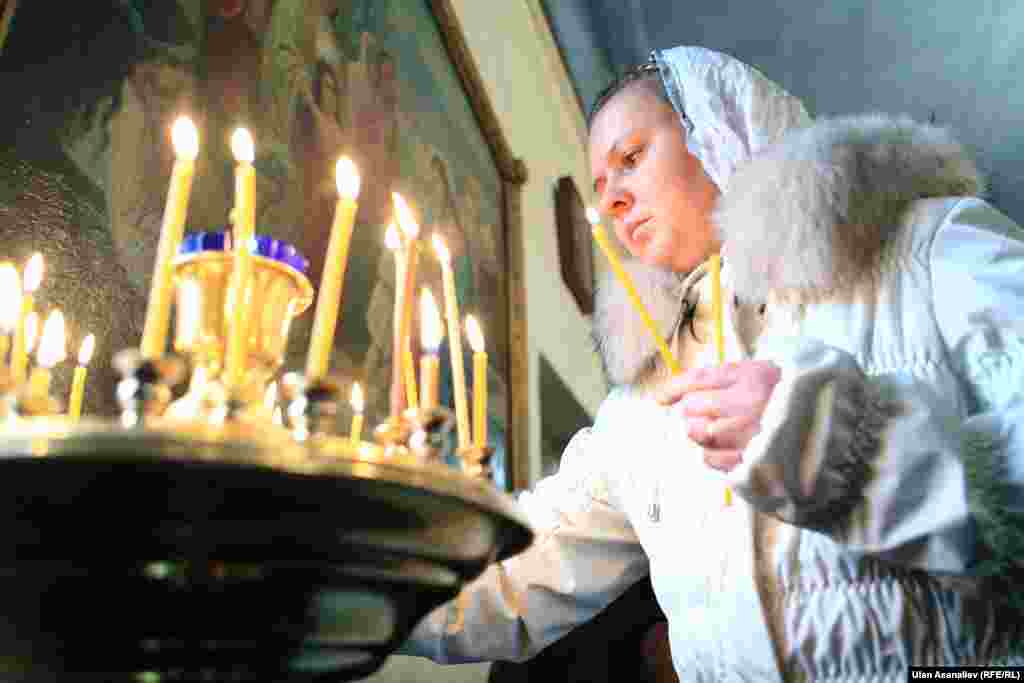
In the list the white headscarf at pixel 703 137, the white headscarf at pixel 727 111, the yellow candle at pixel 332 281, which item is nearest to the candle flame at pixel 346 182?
the yellow candle at pixel 332 281

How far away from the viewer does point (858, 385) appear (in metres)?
0.87

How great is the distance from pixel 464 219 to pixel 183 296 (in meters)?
2.03

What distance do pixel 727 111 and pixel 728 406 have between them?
908 mm

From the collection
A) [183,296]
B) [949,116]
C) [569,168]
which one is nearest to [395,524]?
[183,296]

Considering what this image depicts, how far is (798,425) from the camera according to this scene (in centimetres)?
83

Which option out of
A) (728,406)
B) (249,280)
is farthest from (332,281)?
(728,406)

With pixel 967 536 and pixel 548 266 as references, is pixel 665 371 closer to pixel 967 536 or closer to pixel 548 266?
pixel 967 536

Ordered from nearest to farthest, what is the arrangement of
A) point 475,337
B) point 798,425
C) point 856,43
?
point 798,425 → point 475,337 → point 856,43

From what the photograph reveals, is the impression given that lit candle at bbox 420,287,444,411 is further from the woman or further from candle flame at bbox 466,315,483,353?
the woman

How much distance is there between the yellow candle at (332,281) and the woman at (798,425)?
436 millimetres

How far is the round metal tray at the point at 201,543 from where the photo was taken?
455 mm

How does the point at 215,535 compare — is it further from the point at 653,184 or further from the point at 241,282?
the point at 653,184

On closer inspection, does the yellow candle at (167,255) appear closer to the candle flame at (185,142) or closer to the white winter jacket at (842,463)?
the candle flame at (185,142)

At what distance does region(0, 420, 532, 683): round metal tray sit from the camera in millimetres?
455
